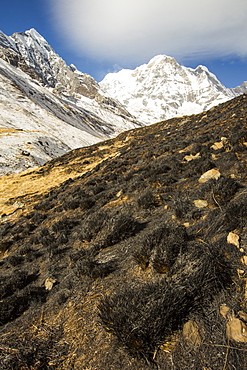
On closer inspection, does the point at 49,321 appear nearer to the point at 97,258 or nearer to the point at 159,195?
the point at 97,258

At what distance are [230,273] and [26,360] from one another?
3334 mm

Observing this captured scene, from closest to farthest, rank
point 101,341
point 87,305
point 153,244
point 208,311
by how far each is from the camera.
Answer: point 208,311
point 101,341
point 87,305
point 153,244

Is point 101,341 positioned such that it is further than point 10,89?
No

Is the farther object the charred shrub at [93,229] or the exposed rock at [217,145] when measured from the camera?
the exposed rock at [217,145]

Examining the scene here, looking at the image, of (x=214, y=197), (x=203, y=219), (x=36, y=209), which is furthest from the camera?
(x=36, y=209)

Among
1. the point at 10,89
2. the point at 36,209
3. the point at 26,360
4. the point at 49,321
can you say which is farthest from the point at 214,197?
the point at 10,89

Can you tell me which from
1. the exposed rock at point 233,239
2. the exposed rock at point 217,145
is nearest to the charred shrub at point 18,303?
the exposed rock at point 233,239

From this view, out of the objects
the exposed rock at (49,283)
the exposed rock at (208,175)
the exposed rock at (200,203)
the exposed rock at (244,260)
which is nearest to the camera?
the exposed rock at (244,260)

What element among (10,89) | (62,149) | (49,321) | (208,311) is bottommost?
(49,321)

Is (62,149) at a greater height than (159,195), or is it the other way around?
(62,149)

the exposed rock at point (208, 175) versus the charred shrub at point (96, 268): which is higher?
the exposed rock at point (208, 175)

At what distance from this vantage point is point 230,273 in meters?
Answer: 3.21

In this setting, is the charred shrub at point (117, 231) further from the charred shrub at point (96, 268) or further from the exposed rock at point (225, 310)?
the exposed rock at point (225, 310)

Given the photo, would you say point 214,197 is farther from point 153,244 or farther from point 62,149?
point 62,149
